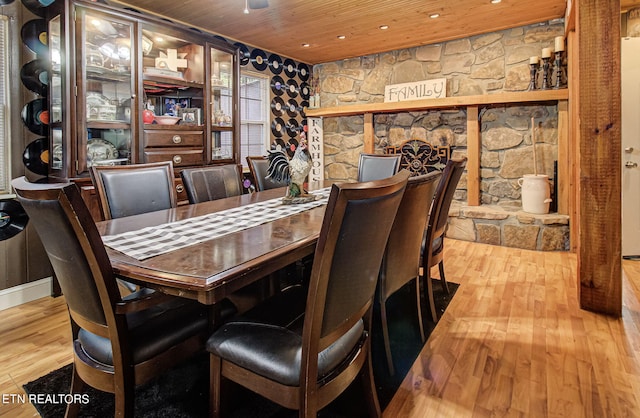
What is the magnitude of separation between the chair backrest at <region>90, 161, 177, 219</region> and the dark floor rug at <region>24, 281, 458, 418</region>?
834 millimetres

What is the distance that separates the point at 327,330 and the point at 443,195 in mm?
1436

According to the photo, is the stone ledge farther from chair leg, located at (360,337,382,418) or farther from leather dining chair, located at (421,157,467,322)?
chair leg, located at (360,337,382,418)

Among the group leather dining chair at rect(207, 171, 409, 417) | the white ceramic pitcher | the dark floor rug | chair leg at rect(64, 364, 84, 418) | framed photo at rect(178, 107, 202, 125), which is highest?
framed photo at rect(178, 107, 202, 125)

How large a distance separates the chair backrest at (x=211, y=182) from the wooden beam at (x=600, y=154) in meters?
2.41

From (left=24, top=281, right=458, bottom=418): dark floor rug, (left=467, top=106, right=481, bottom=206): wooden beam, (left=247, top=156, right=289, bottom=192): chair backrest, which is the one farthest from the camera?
(left=467, top=106, right=481, bottom=206): wooden beam

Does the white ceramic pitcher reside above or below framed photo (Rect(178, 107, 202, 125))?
below

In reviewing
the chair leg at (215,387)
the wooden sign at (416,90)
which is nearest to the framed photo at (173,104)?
the wooden sign at (416,90)

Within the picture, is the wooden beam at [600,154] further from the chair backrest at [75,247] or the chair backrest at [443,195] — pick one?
the chair backrest at [75,247]

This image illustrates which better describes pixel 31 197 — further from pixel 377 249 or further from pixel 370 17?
pixel 370 17

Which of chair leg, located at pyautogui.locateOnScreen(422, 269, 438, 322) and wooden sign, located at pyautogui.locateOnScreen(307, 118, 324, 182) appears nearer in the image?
chair leg, located at pyautogui.locateOnScreen(422, 269, 438, 322)

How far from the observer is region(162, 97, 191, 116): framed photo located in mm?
3424

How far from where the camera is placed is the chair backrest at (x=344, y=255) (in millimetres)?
979

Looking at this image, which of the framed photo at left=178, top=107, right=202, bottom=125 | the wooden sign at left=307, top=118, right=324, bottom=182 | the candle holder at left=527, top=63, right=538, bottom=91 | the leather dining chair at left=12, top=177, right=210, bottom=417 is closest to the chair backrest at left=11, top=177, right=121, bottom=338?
the leather dining chair at left=12, top=177, right=210, bottom=417

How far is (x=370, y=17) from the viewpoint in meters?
3.76
